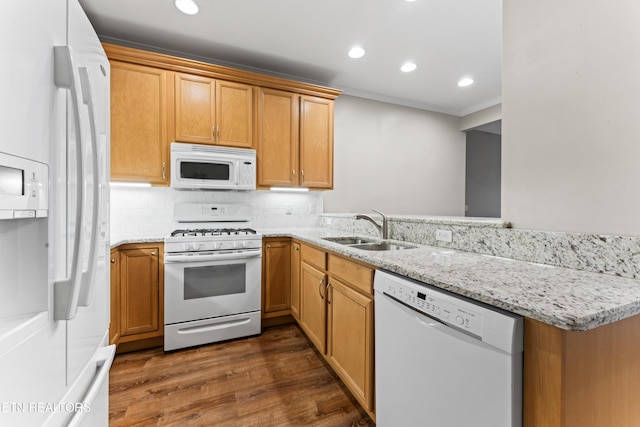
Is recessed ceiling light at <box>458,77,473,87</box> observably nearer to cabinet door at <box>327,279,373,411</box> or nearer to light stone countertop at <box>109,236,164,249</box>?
cabinet door at <box>327,279,373,411</box>

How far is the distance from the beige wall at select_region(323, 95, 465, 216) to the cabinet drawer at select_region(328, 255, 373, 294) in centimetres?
170

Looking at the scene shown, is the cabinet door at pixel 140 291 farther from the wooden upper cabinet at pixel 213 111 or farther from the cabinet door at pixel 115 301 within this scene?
the wooden upper cabinet at pixel 213 111

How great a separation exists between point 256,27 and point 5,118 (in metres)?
2.27

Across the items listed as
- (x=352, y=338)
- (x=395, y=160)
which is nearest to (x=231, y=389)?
(x=352, y=338)

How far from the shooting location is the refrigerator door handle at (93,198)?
2.42 ft

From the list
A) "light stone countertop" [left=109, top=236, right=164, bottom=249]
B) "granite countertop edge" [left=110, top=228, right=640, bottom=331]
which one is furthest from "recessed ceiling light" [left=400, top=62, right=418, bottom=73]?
"light stone countertop" [left=109, top=236, right=164, bottom=249]

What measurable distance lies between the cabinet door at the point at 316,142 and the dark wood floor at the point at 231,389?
1.70 m

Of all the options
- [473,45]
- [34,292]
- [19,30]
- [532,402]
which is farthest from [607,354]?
[473,45]

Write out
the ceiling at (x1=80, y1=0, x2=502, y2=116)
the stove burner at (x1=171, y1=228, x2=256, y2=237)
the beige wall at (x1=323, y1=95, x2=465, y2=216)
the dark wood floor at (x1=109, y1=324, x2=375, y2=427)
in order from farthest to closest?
the beige wall at (x1=323, y1=95, x2=465, y2=216) < the stove burner at (x1=171, y1=228, x2=256, y2=237) < the ceiling at (x1=80, y1=0, x2=502, y2=116) < the dark wood floor at (x1=109, y1=324, x2=375, y2=427)

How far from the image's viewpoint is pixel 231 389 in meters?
1.73

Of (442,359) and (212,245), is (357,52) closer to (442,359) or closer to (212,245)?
(212,245)

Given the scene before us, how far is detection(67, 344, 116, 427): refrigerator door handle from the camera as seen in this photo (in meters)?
0.72

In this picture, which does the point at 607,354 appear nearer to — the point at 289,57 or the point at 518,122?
the point at 518,122

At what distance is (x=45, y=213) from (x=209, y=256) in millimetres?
1738
